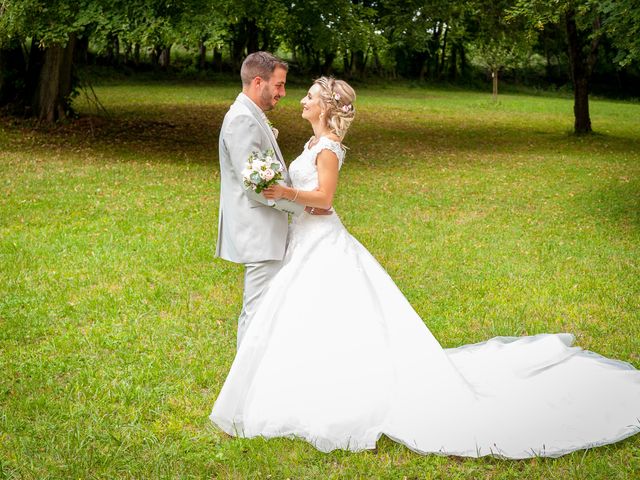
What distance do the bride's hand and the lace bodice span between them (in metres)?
0.36

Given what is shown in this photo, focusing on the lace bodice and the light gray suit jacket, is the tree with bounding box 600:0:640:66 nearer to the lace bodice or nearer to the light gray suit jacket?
the lace bodice

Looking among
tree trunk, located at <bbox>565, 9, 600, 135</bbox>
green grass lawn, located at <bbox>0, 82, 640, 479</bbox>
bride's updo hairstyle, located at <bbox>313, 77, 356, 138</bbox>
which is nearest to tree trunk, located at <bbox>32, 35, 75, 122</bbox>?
green grass lawn, located at <bbox>0, 82, 640, 479</bbox>

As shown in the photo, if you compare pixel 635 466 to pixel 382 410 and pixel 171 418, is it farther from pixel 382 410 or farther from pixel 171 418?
pixel 171 418

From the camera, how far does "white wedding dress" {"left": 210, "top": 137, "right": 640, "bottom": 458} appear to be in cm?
503

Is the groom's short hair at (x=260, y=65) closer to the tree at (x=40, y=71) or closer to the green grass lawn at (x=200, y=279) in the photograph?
the green grass lawn at (x=200, y=279)

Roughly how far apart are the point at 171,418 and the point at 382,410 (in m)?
1.55

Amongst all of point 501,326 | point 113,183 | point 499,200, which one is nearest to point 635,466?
point 501,326

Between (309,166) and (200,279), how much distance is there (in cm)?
404

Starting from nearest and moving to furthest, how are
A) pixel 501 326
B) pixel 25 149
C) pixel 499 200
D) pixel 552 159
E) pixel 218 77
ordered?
pixel 501 326 < pixel 499 200 < pixel 25 149 < pixel 552 159 < pixel 218 77

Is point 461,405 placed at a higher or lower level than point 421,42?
lower

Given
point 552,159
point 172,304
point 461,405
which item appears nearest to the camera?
point 461,405

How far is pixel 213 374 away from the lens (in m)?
6.38

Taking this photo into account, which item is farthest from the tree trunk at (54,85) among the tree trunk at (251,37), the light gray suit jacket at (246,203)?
the tree trunk at (251,37)

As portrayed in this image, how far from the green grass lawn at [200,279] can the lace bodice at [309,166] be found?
5.95ft
